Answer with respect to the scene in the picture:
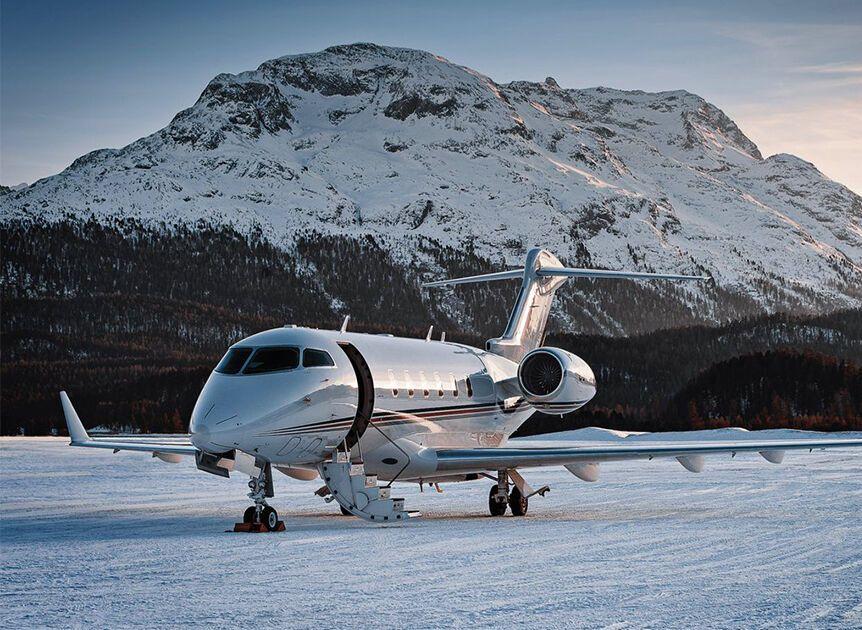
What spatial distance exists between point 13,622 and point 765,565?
10.00m

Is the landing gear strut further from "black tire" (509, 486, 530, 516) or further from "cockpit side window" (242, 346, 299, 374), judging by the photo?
"cockpit side window" (242, 346, 299, 374)

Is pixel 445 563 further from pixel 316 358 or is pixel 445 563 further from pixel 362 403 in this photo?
pixel 362 403

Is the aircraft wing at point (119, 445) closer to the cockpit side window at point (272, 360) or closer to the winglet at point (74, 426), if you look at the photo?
the winglet at point (74, 426)

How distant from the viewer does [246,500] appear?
32094mm

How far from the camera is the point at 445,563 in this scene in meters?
18.2

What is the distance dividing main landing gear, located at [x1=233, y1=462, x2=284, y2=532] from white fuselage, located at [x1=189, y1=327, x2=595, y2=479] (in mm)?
463

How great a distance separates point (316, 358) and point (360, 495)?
9.09 ft

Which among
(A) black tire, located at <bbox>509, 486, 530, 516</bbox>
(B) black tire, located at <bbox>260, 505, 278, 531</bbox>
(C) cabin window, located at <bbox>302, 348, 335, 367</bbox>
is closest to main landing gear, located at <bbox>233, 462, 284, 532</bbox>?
(B) black tire, located at <bbox>260, 505, 278, 531</bbox>

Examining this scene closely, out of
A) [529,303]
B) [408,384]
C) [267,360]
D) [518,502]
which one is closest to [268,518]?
[267,360]

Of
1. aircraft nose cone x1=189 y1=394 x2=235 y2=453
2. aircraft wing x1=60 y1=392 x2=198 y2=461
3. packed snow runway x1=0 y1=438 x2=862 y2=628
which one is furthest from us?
aircraft wing x1=60 y1=392 x2=198 y2=461

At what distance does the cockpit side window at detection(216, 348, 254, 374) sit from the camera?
2378 cm

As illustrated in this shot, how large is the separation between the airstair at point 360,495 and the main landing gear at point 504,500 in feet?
12.9

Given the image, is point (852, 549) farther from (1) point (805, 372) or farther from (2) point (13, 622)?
(1) point (805, 372)

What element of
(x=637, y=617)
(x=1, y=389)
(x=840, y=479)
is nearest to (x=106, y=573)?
(x=637, y=617)
